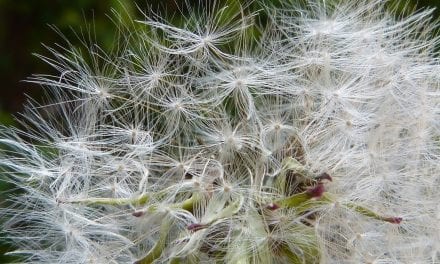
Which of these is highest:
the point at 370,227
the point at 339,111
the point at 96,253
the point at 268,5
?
the point at 268,5

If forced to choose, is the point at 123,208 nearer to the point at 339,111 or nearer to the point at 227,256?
the point at 227,256

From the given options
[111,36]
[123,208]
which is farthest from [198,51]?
[111,36]

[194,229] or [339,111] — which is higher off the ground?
[339,111]

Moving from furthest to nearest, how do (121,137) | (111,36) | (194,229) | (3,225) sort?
(111,36)
(3,225)
(121,137)
(194,229)

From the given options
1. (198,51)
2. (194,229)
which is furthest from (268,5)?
(194,229)

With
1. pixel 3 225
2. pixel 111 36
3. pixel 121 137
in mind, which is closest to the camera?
pixel 121 137

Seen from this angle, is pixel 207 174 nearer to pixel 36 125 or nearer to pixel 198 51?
pixel 198 51

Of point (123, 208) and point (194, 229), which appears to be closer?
point (194, 229)
